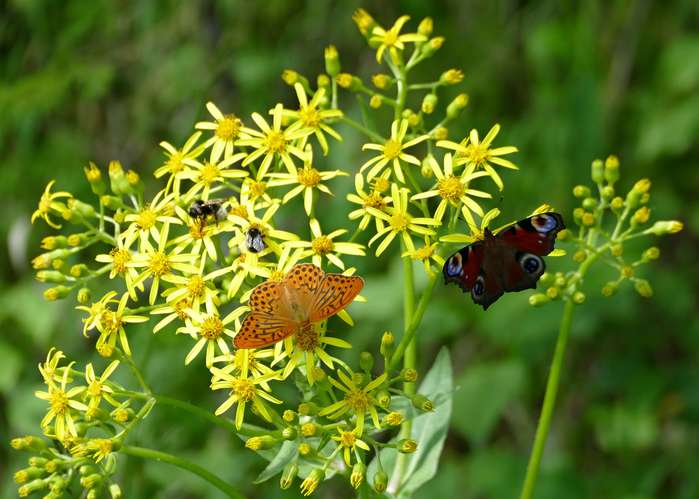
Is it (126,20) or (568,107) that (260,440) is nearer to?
(568,107)

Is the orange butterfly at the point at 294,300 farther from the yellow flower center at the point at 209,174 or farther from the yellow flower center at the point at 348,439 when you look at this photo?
the yellow flower center at the point at 209,174

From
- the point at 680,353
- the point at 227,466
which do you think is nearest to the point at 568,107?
the point at 680,353

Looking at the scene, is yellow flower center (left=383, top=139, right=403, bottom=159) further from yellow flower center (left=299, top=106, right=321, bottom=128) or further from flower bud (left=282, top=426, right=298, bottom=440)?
flower bud (left=282, top=426, right=298, bottom=440)

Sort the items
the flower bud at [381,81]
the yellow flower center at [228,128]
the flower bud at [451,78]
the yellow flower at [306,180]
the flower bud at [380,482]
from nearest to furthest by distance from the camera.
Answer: the flower bud at [380,482] < the yellow flower at [306,180] < the yellow flower center at [228,128] < the flower bud at [381,81] < the flower bud at [451,78]

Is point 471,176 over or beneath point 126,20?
beneath

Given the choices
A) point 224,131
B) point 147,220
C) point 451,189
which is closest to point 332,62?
point 224,131

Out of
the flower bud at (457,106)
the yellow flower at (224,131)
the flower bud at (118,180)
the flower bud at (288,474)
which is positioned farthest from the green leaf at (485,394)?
the flower bud at (118,180)

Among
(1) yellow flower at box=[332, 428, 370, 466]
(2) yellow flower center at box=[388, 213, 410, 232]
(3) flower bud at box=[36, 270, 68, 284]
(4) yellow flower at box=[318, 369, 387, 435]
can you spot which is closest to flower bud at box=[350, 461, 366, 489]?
(1) yellow flower at box=[332, 428, 370, 466]
